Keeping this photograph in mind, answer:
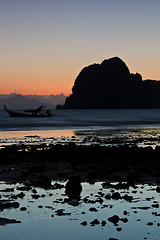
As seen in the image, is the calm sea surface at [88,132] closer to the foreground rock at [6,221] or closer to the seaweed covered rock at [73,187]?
the seaweed covered rock at [73,187]

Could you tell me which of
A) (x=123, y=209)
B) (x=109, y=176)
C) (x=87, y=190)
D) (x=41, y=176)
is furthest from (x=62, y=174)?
(x=123, y=209)

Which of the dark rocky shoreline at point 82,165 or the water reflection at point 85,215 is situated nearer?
the water reflection at point 85,215

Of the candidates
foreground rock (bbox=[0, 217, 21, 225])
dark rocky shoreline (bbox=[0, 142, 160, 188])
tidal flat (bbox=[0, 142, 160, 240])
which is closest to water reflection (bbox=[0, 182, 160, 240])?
tidal flat (bbox=[0, 142, 160, 240])

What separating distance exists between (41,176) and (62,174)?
127 centimetres

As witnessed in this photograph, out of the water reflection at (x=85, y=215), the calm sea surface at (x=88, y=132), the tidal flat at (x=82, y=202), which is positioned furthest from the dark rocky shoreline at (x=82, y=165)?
the calm sea surface at (x=88, y=132)

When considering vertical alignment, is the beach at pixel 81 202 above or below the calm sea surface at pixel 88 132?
→ below

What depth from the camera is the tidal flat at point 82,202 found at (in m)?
10.4

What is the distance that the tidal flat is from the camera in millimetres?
10367

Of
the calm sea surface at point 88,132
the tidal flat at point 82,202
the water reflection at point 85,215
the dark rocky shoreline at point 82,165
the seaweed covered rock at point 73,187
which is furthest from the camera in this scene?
the calm sea surface at point 88,132

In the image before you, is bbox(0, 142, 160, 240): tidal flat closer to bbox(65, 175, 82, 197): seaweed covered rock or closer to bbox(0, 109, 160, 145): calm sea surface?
bbox(65, 175, 82, 197): seaweed covered rock

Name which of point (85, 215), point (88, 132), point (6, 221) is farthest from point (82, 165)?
point (88, 132)

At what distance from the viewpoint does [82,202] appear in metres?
13.2

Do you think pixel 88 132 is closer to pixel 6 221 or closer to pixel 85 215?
pixel 85 215

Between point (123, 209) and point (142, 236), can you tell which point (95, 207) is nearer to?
point (123, 209)
